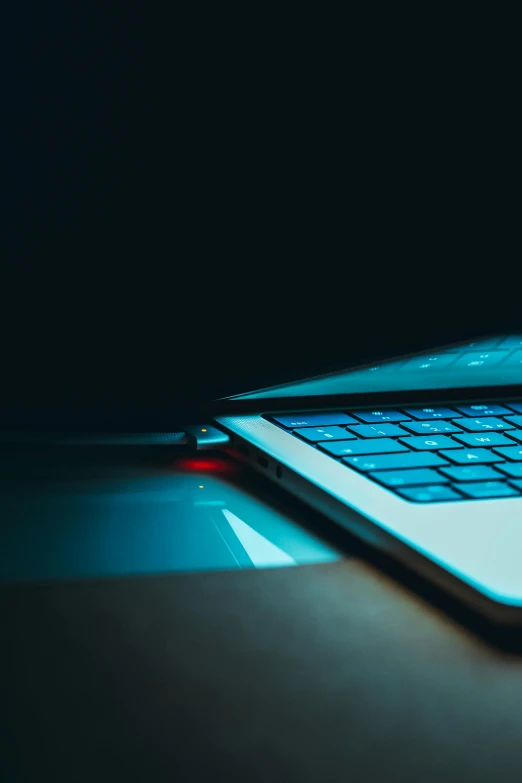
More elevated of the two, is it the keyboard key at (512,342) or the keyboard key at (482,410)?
the keyboard key at (512,342)

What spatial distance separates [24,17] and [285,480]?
40cm

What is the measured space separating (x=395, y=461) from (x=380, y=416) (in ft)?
0.40

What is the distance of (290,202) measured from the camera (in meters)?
0.61

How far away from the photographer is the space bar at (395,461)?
0.44 metres

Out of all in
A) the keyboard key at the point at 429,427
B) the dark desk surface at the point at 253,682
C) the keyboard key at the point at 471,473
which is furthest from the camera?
the keyboard key at the point at 429,427

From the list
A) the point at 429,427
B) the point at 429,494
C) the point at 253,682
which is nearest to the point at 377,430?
the point at 429,427

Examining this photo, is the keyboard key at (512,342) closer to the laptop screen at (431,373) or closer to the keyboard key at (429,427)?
the laptop screen at (431,373)

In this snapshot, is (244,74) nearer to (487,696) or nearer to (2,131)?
(2,131)

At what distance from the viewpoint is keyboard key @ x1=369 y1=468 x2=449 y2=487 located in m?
0.41

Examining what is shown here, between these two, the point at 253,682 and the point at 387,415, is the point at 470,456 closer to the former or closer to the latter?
the point at 387,415

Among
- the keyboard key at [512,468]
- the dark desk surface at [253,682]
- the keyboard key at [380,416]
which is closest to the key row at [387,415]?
the keyboard key at [380,416]

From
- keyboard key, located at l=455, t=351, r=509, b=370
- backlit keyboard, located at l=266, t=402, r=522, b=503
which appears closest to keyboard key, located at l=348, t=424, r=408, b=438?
backlit keyboard, located at l=266, t=402, r=522, b=503

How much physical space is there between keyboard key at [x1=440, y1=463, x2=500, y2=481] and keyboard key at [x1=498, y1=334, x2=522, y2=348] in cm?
19

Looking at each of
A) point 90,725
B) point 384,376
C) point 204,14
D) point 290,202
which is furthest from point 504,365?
point 90,725
